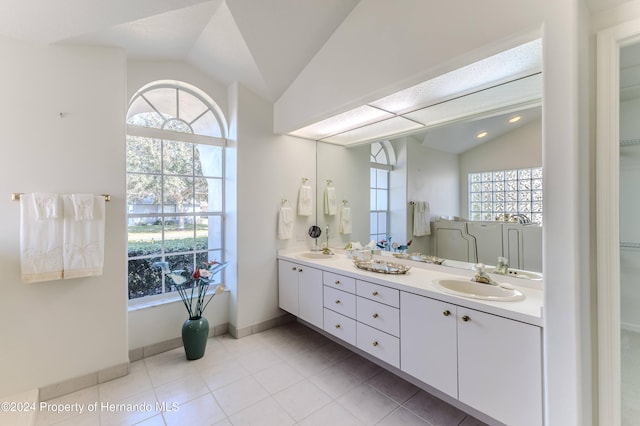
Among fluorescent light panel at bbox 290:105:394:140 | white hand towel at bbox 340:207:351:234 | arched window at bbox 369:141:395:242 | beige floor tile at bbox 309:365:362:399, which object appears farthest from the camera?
white hand towel at bbox 340:207:351:234

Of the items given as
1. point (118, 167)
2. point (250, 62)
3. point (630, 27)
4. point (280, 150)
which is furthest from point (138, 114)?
point (630, 27)

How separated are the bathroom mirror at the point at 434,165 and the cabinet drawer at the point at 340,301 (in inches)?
30.4

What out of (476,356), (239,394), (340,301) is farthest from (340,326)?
(476,356)

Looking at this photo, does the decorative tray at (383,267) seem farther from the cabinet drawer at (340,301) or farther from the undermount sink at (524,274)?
the undermount sink at (524,274)

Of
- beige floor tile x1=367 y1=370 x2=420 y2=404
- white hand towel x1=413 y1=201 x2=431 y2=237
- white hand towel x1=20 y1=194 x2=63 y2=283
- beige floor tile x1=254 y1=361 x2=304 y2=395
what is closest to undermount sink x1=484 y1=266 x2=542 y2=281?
white hand towel x1=413 y1=201 x2=431 y2=237

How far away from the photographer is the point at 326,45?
2447mm

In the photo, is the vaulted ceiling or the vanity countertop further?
the vaulted ceiling

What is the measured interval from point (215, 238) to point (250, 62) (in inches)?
75.0

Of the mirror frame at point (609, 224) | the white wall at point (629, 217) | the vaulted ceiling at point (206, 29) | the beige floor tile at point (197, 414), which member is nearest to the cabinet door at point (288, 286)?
the beige floor tile at point (197, 414)

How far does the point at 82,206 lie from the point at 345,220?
2.49 m

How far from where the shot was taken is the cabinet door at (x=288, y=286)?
2996 mm

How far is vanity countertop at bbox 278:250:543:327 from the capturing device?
146 centimetres

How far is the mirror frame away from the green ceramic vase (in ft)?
8.98

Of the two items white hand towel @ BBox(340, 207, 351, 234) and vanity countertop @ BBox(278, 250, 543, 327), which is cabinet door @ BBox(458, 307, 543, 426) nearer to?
vanity countertop @ BBox(278, 250, 543, 327)
